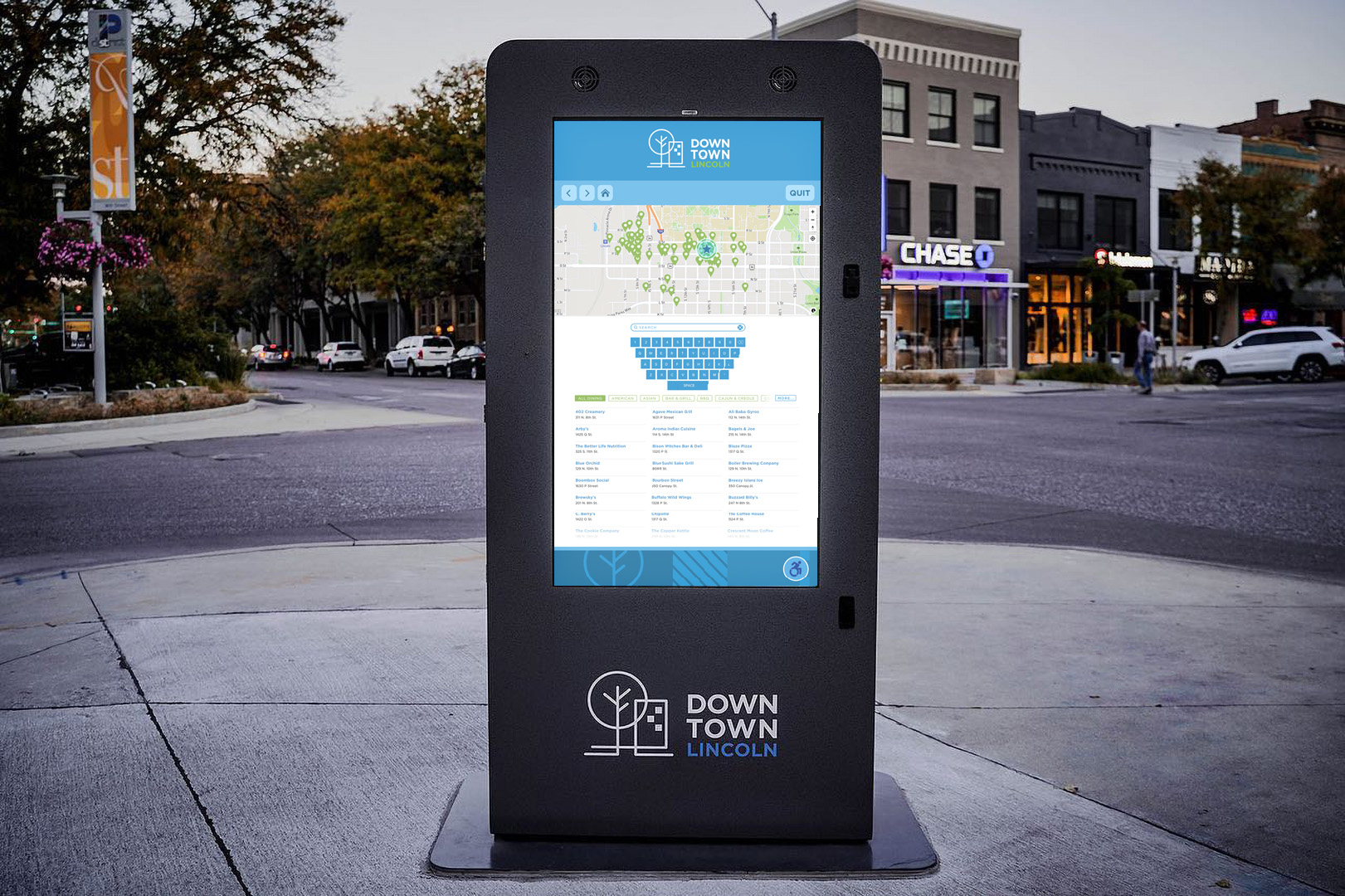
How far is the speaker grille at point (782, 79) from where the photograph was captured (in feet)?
10.0

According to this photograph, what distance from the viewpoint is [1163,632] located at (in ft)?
19.0

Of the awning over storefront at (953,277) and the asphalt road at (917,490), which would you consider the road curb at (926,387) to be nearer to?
the awning over storefront at (953,277)

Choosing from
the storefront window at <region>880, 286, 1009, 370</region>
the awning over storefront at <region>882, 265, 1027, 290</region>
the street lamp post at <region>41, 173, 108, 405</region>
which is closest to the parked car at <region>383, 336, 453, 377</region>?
the storefront window at <region>880, 286, 1009, 370</region>

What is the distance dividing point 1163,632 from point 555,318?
3956 millimetres

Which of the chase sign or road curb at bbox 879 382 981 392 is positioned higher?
the chase sign

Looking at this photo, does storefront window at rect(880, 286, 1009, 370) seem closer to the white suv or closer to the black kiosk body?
the white suv

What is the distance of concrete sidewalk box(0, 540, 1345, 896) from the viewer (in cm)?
320

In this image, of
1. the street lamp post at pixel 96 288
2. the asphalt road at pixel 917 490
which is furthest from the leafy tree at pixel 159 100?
the asphalt road at pixel 917 490

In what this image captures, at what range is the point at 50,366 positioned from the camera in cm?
2552

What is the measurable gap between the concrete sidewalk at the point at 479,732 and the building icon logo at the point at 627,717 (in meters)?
0.33

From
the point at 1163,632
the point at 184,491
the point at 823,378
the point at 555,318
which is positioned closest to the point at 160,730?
the point at 555,318

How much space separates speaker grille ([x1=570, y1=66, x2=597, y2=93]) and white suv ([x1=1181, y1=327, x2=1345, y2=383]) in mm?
38046

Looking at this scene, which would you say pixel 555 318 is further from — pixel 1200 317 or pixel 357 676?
pixel 1200 317

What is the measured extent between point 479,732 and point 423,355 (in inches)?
1736
